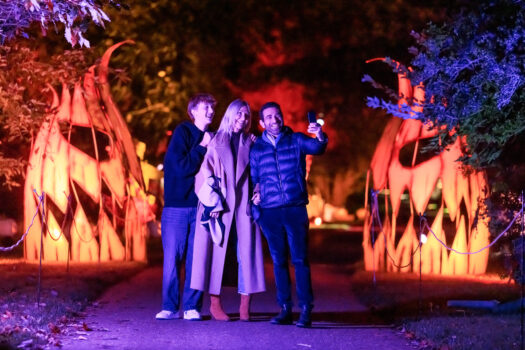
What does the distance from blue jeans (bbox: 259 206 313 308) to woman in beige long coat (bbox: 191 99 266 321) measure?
25 cm

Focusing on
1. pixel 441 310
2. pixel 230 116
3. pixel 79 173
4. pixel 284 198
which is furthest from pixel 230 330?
pixel 79 173

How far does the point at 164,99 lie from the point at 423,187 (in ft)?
33.4

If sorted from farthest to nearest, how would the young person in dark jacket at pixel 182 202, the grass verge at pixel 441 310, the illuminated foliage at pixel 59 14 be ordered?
the young person in dark jacket at pixel 182 202
the grass verge at pixel 441 310
the illuminated foliage at pixel 59 14

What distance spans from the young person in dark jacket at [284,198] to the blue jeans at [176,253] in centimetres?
78

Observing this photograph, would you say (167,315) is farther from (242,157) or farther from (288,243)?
(242,157)

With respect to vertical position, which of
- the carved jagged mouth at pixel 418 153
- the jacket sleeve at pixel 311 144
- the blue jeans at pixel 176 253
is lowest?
the blue jeans at pixel 176 253

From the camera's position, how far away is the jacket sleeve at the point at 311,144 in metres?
8.92

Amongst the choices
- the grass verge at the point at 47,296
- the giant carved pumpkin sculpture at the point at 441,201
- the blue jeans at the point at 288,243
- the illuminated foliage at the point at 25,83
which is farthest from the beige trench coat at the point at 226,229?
the giant carved pumpkin sculpture at the point at 441,201

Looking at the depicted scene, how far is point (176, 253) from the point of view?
9.54 metres

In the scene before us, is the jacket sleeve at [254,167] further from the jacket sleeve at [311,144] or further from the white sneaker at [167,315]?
the white sneaker at [167,315]

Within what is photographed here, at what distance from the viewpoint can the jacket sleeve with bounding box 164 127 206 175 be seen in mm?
9383

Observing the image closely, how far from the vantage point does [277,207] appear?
9.11 meters

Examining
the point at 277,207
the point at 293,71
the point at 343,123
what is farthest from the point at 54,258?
the point at 343,123

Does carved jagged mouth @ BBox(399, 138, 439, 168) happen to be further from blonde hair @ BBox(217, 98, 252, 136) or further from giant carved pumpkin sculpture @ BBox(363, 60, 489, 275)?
blonde hair @ BBox(217, 98, 252, 136)
